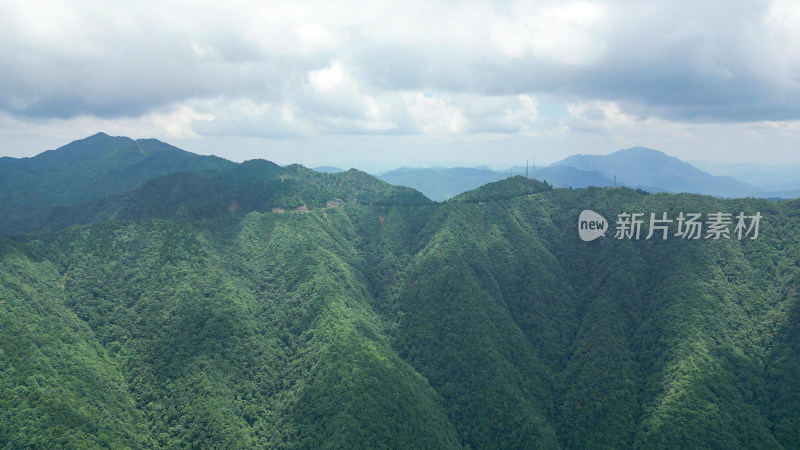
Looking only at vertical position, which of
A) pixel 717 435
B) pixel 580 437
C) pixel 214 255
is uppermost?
pixel 214 255

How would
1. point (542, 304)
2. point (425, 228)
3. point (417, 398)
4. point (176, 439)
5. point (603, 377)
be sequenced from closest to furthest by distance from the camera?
point (176, 439)
point (417, 398)
point (603, 377)
point (542, 304)
point (425, 228)

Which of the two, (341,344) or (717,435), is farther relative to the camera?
(341,344)

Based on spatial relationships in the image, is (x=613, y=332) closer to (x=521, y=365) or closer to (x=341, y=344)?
(x=521, y=365)

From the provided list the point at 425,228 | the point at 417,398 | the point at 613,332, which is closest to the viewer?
the point at 417,398

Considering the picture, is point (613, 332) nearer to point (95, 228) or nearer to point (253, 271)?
point (253, 271)

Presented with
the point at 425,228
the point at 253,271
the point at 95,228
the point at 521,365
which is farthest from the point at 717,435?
the point at 95,228

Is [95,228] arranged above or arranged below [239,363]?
above
